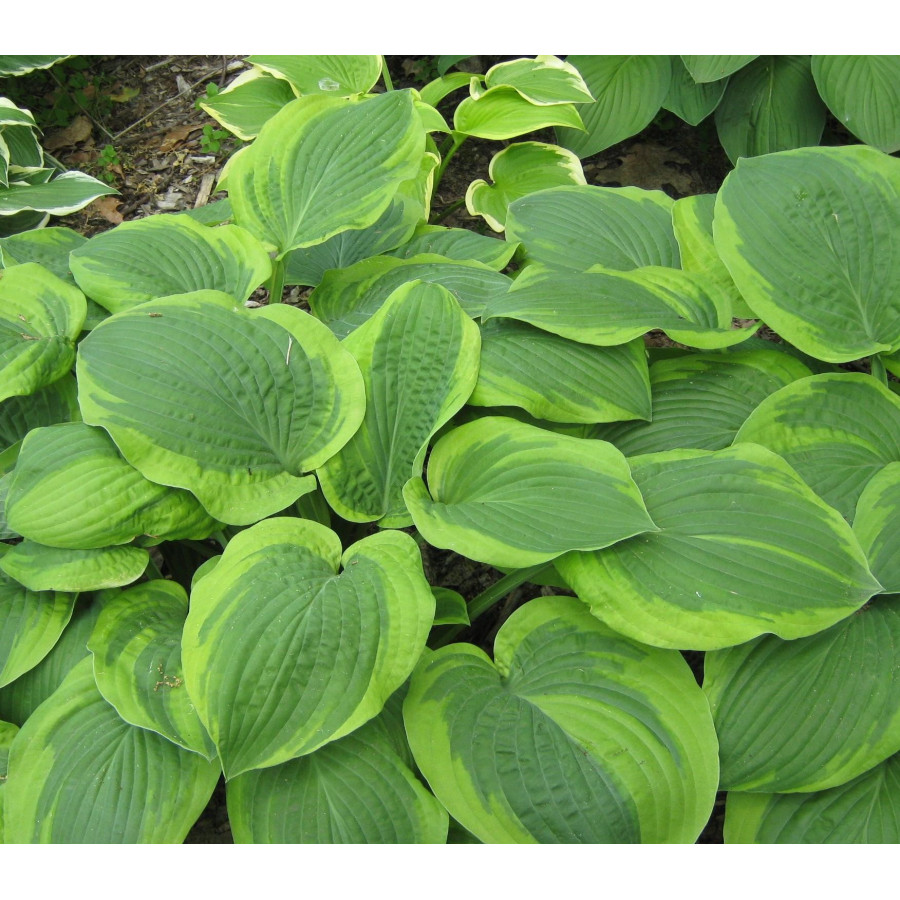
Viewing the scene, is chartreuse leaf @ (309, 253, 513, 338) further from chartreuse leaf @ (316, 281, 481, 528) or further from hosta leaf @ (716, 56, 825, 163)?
hosta leaf @ (716, 56, 825, 163)

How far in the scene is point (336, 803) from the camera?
136 cm

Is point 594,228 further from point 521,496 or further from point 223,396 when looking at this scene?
point 223,396

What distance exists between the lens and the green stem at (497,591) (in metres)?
1.56

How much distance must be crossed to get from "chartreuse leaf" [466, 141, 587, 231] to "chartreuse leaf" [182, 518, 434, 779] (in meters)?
1.32

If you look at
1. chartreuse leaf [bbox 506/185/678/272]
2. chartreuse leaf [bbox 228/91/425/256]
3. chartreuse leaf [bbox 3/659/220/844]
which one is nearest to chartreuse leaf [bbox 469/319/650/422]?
chartreuse leaf [bbox 506/185/678/272]

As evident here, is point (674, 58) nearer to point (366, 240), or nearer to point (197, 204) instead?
point (366, 240)

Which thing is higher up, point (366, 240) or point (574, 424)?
point (366, 240)

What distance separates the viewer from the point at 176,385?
152 centimetres

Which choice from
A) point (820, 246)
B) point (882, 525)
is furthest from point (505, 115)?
point (882, 525)

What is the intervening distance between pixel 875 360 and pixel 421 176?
120 cm

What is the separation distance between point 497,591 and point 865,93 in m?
1.82

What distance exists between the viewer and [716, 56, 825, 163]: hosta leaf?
255cm

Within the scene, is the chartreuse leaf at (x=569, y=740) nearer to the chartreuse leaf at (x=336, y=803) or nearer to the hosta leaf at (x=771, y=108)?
the chartreuse leaf at (x=336, y=803)

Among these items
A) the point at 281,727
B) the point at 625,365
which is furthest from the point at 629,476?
the point at 281,727
